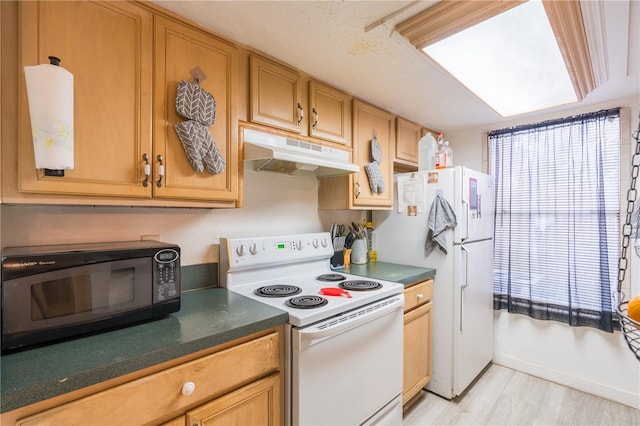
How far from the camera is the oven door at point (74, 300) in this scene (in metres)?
0.89

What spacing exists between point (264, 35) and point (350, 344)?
5.06ft

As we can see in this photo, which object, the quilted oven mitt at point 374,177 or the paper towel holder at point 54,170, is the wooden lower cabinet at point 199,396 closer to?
the paper towel holder at point 54,170

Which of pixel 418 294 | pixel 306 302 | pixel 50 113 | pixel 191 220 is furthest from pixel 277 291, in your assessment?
pixel 50 113

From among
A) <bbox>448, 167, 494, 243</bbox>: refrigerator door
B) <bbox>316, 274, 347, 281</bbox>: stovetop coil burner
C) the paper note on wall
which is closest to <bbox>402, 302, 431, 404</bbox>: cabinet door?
<bbox>316, 274, 347, 281</bbox>: stovetop coil burner

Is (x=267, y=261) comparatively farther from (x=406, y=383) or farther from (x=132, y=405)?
(x=406, y=383)

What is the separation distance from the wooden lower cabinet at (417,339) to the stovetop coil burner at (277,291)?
784 millimetres

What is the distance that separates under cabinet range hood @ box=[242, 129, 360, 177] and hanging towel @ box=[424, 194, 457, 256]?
0.74 m

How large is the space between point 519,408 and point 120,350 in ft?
8.24

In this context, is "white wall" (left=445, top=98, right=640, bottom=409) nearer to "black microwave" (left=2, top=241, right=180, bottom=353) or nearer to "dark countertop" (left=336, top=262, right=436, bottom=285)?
"dark countertop" (left=336, top=262, right=436, bottom=285)

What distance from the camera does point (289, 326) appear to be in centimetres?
127

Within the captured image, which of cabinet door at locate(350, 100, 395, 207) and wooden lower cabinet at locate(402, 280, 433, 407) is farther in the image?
cabinet door at locate(350, 100, 395, 207)

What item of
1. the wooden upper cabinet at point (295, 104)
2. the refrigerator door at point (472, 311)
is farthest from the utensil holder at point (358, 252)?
the wooden upper cabinet at point (295, 104)

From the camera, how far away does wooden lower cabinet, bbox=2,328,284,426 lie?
810 millimetres

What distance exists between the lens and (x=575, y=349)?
2.35 metres
